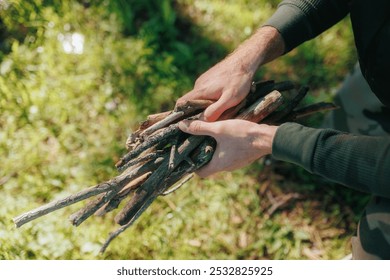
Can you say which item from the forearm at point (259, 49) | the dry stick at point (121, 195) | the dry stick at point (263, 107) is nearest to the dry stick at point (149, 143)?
the dry stick at point (121, 195)

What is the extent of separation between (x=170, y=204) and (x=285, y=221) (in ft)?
2.61

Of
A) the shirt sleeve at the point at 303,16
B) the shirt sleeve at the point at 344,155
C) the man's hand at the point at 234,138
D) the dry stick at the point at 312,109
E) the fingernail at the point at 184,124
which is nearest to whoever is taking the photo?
the shirt sleeve at the point at 344,155

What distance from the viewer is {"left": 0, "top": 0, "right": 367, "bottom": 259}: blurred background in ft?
8.23

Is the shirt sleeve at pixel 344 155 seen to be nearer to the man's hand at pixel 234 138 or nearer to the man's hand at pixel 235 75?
the man's hand at pixel 234 138

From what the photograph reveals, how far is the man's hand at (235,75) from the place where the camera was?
189 centimetres

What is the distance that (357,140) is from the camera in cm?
164

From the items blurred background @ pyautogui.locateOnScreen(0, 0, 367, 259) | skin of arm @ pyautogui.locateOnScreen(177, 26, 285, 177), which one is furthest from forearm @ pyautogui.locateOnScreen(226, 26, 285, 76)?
blurred background @ pyautogui.locateOnScreen(0, 0, 367, 259)

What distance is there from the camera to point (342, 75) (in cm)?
320

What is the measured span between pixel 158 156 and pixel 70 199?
477 millimetres

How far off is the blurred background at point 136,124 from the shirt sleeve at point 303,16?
40.0 inches
